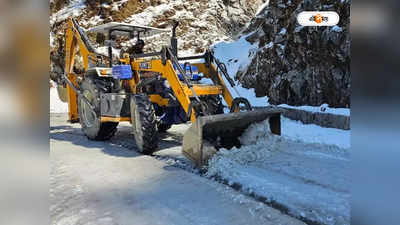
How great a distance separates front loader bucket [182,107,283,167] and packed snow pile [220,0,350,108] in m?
2.96

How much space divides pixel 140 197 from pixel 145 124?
172 centimetres

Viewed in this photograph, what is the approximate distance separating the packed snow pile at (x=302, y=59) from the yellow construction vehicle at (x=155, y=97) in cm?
302

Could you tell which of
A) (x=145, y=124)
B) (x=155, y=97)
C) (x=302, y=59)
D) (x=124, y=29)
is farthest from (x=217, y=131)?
(x=302, y=59)

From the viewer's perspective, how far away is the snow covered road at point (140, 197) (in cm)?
272

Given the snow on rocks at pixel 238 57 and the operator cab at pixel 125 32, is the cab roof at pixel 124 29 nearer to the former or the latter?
the operator cab at pixel 125 32

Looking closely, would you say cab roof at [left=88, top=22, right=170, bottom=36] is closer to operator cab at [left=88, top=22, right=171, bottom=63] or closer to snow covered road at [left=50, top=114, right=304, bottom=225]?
operator cab at [left=88, top=22, right=171, bottom=63]

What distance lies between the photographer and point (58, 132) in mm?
7422

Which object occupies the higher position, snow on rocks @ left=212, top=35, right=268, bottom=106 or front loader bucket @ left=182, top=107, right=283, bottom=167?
snow on rocks @ left=212, top=35, right=268, bottom=106

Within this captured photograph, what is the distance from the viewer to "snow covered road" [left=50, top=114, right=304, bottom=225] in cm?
272

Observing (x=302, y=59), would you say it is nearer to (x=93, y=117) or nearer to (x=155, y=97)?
(x=155, y=97)

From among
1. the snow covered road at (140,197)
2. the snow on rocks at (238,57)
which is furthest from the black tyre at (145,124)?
the snow on rocks at (238,57)

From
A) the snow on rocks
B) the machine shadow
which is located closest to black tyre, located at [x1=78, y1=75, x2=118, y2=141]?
the machine shadow

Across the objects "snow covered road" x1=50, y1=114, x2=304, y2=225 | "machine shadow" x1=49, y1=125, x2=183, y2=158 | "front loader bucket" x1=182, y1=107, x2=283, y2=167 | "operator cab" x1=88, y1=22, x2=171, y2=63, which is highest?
"operator cab" x1=88, y1=22, x2=171, y2=63
